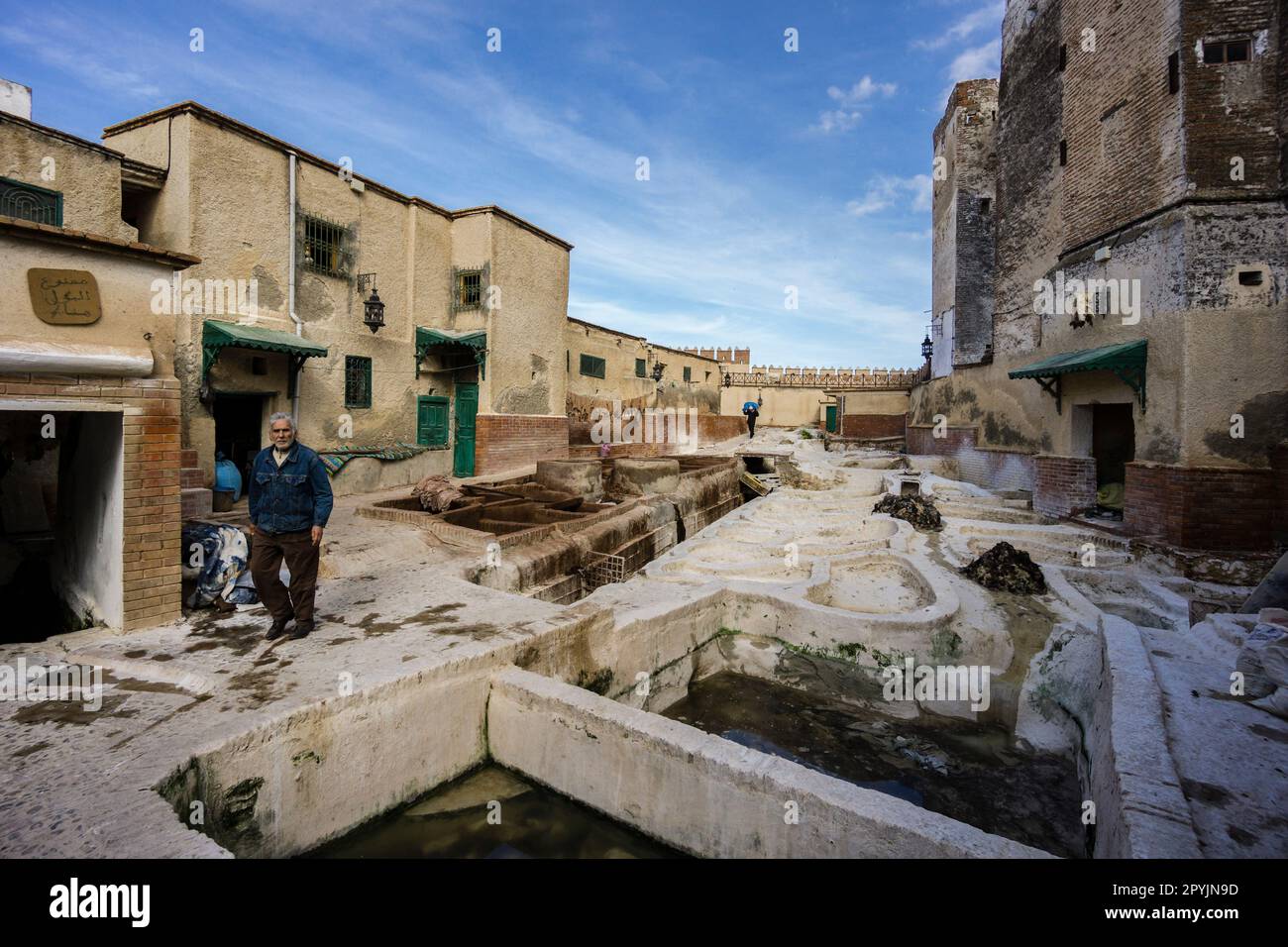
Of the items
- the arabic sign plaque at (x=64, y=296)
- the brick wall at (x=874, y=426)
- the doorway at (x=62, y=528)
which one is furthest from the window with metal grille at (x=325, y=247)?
the brick wall at (x=874, y=426)

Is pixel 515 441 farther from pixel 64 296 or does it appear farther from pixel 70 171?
pixel 64 296

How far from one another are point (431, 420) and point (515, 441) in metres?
2.29

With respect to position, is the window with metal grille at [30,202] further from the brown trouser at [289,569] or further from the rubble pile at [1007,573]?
the rubble pile at [1007,573]

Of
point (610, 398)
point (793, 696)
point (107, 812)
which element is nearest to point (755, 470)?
point (610, 398)

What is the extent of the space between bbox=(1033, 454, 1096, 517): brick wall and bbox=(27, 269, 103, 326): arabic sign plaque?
12398 mm

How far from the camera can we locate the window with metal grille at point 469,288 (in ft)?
52.2

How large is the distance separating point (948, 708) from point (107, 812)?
6035 millimetres

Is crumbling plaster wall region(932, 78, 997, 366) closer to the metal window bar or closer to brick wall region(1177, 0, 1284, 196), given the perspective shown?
brick wall region(1177, 0, 1284, 196)

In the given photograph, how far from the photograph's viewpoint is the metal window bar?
8602 mm

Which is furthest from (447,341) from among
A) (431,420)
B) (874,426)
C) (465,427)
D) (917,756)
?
(874,426)
